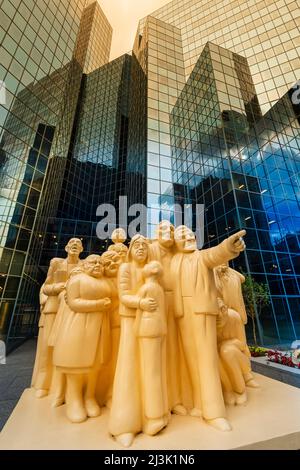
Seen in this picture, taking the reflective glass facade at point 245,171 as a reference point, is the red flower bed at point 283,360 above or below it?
below

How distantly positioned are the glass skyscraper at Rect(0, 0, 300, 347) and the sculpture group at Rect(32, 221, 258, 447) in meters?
12.1

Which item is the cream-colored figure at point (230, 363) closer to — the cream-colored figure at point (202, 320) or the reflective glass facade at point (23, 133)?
the cream-colored figure at point (202, 320)

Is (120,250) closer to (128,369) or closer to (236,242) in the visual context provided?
(128,369)

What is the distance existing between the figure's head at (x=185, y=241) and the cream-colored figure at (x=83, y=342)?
1.06 meters

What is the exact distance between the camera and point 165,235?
2.84 meters

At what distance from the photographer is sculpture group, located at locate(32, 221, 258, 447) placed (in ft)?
6.72

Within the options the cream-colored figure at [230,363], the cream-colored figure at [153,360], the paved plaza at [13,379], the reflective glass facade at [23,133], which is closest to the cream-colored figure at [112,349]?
the cream-colored figure at [153,360]

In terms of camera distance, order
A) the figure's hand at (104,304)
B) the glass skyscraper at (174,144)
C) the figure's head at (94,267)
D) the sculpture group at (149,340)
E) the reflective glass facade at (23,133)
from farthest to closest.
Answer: the glass skyscraper at (174,144) → the reflective glass facade at (23,133) → the figure's head at (94,267) → the figure's hand at (104,304) → the sculpture group at (149,340)

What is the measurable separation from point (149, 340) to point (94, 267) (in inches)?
40.3

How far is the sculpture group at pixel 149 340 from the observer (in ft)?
6.72

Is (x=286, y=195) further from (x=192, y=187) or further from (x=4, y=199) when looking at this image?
(x=4, y=199)

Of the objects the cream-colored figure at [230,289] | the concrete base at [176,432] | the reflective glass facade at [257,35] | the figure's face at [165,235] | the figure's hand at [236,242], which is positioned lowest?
the concrete base at [176,432]

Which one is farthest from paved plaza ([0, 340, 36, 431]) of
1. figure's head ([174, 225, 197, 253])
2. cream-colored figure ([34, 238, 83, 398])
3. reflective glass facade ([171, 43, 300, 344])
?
reflective glass facade ([171, 43, 300, 344])
